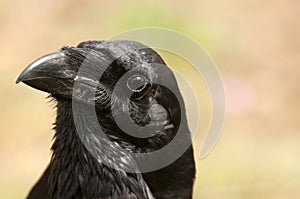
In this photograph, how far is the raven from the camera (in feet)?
14.4

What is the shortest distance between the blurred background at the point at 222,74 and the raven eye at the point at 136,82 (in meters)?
2.23

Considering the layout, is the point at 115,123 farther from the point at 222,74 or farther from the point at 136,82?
the point at 222,74

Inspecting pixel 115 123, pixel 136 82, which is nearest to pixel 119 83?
pixel 136 82

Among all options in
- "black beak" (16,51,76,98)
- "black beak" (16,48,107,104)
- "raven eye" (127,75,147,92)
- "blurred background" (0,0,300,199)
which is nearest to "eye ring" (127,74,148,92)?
"raven eye" (127,75,147,92)

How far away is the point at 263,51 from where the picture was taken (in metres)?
8.65

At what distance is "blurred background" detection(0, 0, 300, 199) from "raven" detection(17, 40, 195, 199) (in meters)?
2.07

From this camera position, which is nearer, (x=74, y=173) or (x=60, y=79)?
(x=60, y=79)

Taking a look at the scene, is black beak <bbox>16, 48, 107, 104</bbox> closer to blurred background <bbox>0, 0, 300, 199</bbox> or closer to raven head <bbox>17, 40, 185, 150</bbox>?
raven head <bbox>17, 40, 185, 150</bbox>

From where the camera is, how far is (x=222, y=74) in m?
8.07

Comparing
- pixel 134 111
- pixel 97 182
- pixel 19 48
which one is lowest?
pixel 97 182

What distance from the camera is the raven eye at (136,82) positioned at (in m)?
4.44

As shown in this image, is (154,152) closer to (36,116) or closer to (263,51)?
(36,116)

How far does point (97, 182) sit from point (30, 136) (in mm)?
3253

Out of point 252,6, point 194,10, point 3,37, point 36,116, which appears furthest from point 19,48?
point 252,6
